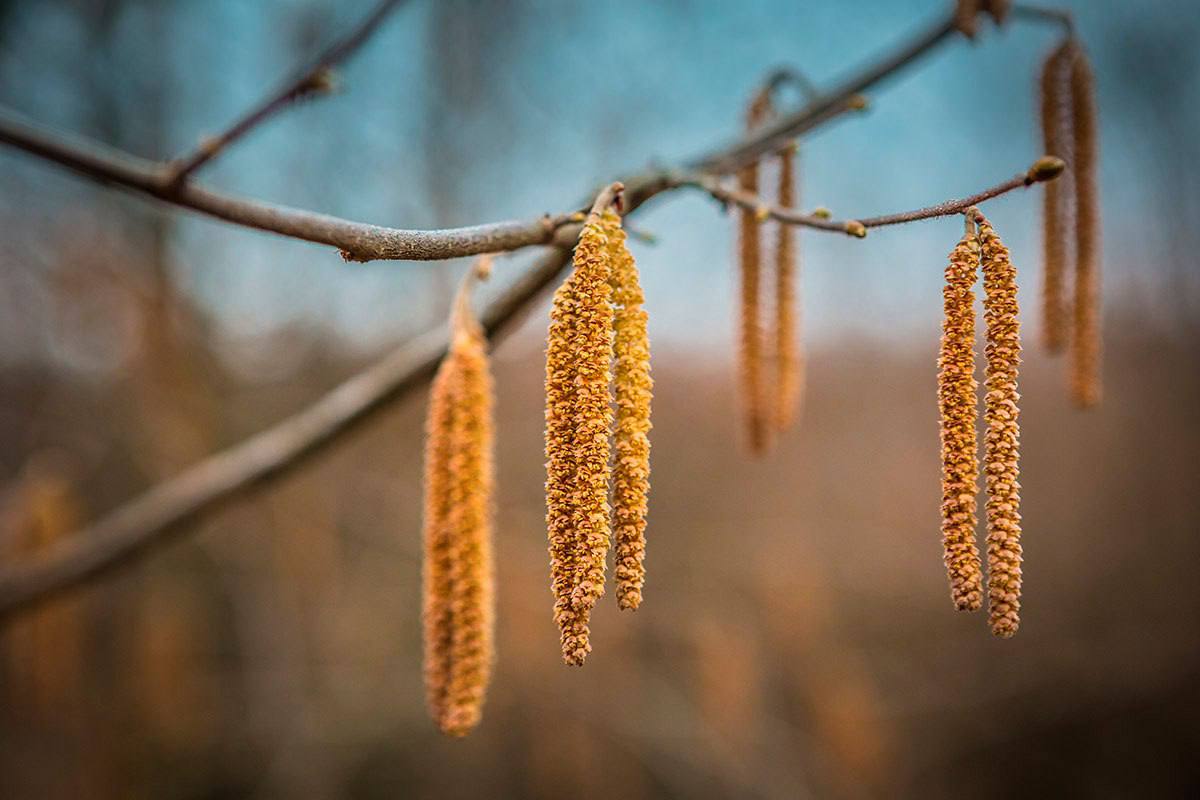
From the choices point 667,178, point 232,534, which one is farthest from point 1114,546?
point 667,178

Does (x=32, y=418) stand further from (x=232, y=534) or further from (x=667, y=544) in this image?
(x=667, y=544)

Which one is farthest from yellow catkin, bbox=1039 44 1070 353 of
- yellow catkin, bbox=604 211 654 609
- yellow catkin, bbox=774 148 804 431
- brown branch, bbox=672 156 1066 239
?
yellow catkin, bbox=604 211 654 609

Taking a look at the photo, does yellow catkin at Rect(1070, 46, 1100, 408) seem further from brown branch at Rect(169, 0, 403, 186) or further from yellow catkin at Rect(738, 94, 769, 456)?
brown branch at Rect(169, 0, 403, 186)

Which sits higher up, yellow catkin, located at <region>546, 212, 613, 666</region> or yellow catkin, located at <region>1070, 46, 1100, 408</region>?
yellow catkin, located at <region>1070, 46, 1100, 408</region>

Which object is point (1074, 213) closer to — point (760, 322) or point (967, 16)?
point (967, 16)

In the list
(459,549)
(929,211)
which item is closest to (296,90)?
(459,549)

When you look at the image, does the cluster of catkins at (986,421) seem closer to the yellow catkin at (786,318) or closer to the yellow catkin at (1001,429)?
the yellow catkin at (1001,429)

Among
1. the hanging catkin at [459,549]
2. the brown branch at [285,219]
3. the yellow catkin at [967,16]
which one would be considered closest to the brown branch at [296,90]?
the brown branch at [285,219]
